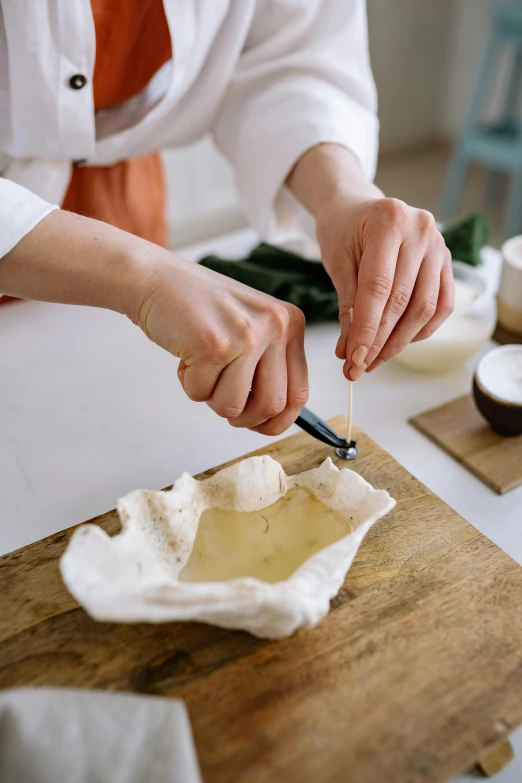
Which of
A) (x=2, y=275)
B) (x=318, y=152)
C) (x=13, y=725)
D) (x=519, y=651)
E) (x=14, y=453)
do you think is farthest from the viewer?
(x=318, y=152)

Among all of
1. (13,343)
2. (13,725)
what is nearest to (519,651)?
(13,725)

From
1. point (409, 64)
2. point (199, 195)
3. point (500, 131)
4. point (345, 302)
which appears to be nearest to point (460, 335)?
point (345, 302)

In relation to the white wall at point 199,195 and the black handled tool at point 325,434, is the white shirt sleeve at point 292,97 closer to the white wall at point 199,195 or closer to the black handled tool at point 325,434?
the black handled tool at point 325,434

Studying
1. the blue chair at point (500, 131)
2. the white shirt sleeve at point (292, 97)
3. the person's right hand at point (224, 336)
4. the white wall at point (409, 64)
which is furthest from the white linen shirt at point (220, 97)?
the white wall at point (409, 64)

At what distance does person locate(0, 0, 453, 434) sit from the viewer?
71 cm

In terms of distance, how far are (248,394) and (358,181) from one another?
16.1 inches

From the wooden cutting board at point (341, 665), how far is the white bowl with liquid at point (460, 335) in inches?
13.5

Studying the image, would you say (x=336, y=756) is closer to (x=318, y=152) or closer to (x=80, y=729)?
(x=80, y=729)

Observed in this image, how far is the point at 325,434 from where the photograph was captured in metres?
0.83

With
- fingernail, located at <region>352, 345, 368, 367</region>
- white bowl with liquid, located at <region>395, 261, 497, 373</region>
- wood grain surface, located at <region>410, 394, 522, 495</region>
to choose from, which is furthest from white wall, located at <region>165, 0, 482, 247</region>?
fingernail, located at <region>352, 345, 368, 367</region>

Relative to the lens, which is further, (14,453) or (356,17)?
(356,17)

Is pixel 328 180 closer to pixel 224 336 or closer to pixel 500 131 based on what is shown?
pixel 224 336

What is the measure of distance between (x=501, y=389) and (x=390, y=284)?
24cm

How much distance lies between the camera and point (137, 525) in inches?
25.8
